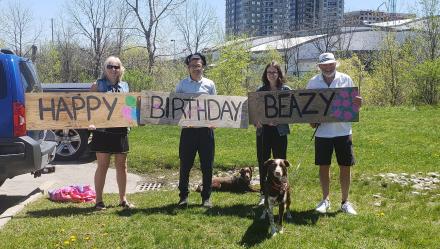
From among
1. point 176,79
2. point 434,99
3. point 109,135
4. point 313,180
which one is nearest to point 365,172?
point 313,180

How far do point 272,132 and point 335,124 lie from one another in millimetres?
817

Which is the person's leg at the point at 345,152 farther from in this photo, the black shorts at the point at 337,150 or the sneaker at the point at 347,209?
the sneaker at the point at 347,209

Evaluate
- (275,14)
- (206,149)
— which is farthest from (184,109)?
(275,14)

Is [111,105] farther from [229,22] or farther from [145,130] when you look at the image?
[229,22]

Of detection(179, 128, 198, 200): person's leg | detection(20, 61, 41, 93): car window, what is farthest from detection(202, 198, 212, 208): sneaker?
detection(20, 61, 41, 93): car window

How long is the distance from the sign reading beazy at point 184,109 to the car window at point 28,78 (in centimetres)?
165

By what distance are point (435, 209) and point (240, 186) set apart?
2964 millimetres

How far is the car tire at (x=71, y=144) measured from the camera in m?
11.1

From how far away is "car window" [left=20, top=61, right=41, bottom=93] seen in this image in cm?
661

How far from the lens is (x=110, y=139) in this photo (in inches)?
245

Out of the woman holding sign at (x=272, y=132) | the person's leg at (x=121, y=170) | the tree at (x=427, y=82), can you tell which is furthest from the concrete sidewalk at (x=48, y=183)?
the tree at (x=427, y=82)

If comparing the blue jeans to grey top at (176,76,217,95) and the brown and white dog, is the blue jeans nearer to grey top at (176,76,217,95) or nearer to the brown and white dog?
grey top at (176,76,217,95)

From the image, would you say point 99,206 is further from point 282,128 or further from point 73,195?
point 282,128

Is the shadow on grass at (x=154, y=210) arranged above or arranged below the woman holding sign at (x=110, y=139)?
below
